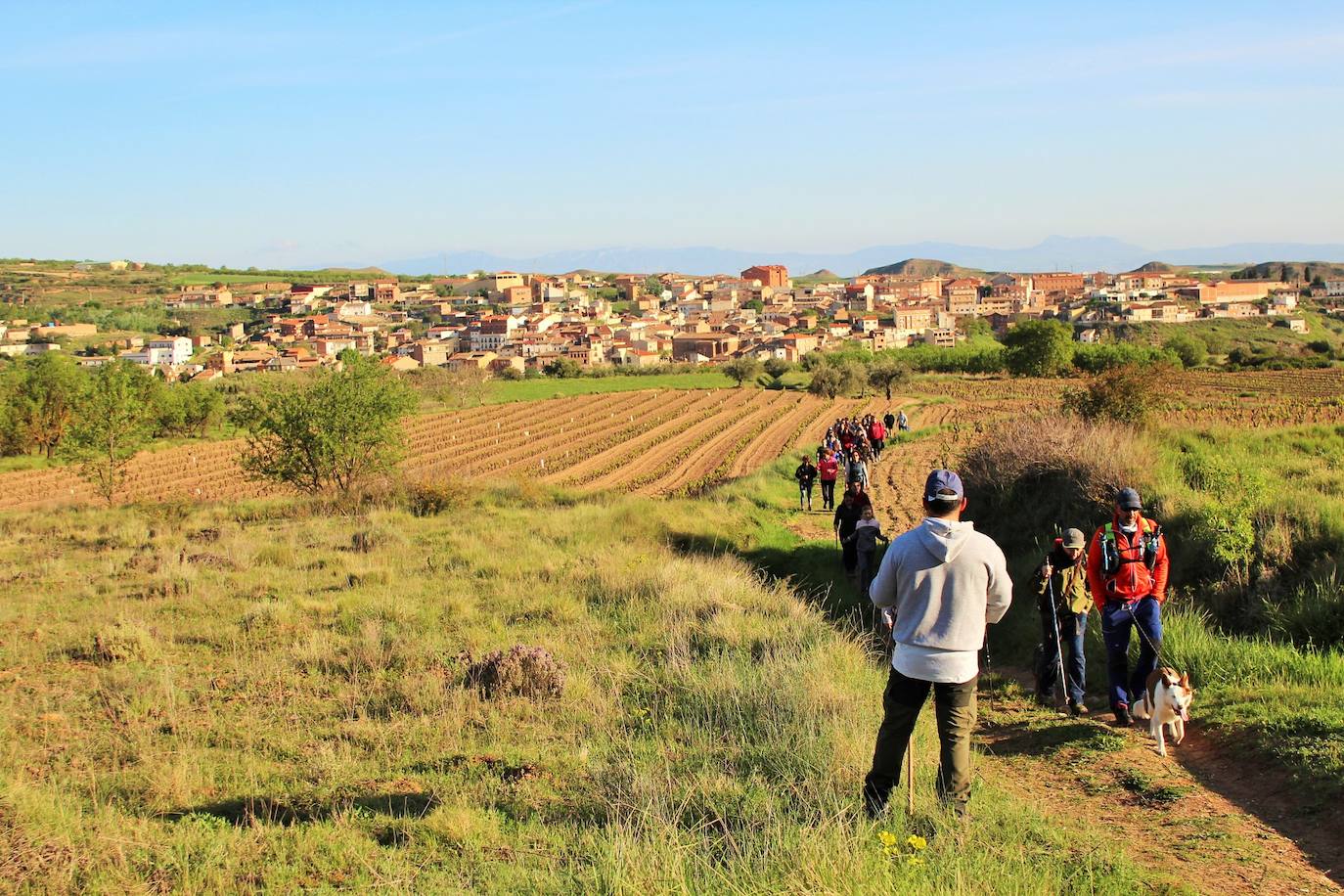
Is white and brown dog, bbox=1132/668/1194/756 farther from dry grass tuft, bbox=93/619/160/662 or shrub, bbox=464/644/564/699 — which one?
dry grass tuft, bbox=93/619/160/662

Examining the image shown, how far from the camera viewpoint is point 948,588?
474cm

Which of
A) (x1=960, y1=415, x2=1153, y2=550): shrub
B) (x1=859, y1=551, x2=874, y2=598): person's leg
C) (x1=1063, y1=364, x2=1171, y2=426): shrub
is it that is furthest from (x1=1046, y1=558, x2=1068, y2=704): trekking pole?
(x1=1063, y1=364, x2=1171, y2=426): shrub

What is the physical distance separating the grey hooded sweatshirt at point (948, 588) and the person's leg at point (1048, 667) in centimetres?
371

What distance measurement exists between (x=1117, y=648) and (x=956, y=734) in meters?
3.29

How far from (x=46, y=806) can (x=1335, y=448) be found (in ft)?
67.8

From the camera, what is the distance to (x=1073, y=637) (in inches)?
312

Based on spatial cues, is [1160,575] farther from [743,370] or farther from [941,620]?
[743,370]

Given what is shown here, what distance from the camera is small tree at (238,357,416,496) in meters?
24.8

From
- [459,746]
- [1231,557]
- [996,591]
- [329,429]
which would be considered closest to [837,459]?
[1231,557]

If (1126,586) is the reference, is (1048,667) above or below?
below

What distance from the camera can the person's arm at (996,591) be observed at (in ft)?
15.8

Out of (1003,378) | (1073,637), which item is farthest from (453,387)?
(1073,637)

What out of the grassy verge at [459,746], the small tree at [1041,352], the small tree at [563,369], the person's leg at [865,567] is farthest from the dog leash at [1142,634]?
the small tree at [563,369]

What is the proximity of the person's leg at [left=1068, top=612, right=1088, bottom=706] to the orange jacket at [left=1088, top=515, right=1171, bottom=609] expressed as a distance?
495mm
